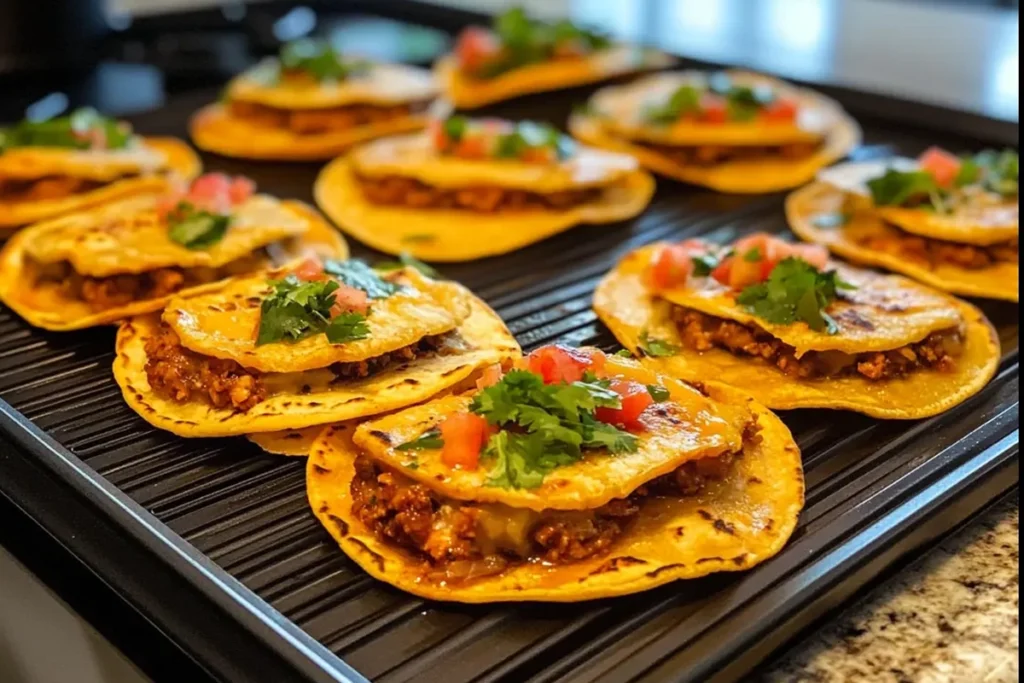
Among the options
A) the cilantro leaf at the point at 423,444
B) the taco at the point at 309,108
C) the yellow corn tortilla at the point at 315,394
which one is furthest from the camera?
the taco at the point at 309,108

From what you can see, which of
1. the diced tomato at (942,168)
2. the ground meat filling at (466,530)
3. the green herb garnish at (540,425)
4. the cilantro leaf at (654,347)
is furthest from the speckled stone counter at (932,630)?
the diced tomato at (942,168)

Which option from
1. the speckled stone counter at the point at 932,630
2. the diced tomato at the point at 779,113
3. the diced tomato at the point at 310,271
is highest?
the diced tomato at the point at 310,271

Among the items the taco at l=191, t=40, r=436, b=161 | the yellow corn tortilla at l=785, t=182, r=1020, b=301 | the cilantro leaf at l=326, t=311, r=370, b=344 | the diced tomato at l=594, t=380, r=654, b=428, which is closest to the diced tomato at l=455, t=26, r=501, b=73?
the taco at l=191, t=40, r=436, b=161

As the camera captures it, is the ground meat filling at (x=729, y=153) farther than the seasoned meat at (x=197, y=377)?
Yes

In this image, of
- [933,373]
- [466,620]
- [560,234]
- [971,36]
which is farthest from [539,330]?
[971,36]

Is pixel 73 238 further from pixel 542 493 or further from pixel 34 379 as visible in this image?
pixel 542 493

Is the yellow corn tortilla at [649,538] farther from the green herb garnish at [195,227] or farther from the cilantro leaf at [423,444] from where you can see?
the green herb garnish at [195,227]

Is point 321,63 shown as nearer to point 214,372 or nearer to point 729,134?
point 729,134

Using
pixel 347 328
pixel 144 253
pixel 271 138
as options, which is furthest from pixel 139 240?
pixel 271 138
